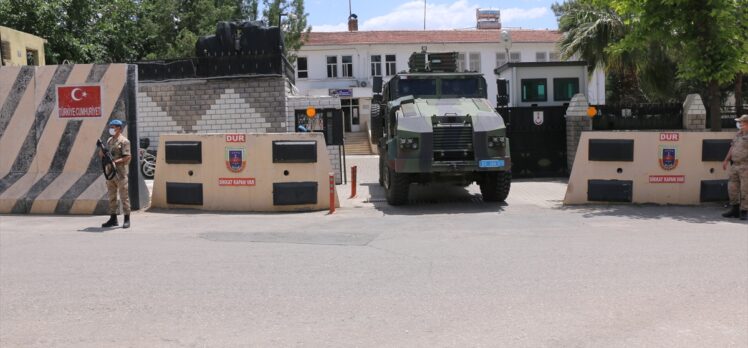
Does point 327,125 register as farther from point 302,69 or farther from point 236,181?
point 302,69

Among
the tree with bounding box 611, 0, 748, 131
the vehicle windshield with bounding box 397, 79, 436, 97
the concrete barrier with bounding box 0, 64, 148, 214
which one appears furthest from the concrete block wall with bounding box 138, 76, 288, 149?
the tree with bounding box 611, 0, 748, 131

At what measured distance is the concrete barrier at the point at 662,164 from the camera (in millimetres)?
12734

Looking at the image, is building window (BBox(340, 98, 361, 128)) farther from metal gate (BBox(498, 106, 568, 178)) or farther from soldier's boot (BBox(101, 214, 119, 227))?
soldier's boot (BBox(101, 214, 119, 227))

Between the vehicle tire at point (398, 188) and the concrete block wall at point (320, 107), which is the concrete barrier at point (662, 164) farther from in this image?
the concrete block wall at point (320, 107)

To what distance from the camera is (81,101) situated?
483 inches

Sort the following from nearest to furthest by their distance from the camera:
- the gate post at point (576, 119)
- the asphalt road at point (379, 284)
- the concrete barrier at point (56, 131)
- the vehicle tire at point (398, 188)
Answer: the asphalt road at point (379, 284) < the concrete barrier at point (56, 131) < the vehicle tire at point (398, 188) < the gate post at point (576, 119)

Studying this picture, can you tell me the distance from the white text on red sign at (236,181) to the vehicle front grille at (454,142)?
11.1 feet

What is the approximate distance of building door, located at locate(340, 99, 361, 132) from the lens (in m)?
42.7

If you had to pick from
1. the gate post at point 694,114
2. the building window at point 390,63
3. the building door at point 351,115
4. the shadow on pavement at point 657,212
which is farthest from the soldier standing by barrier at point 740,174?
the building window at point 390,63

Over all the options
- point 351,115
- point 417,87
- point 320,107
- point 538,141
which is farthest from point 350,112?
point 417,87

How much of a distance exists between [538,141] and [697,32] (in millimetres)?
5440

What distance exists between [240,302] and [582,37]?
932 inches

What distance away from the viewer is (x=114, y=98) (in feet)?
40.3

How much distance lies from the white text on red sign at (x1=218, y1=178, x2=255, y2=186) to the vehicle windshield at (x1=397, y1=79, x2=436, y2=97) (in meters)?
3.78
